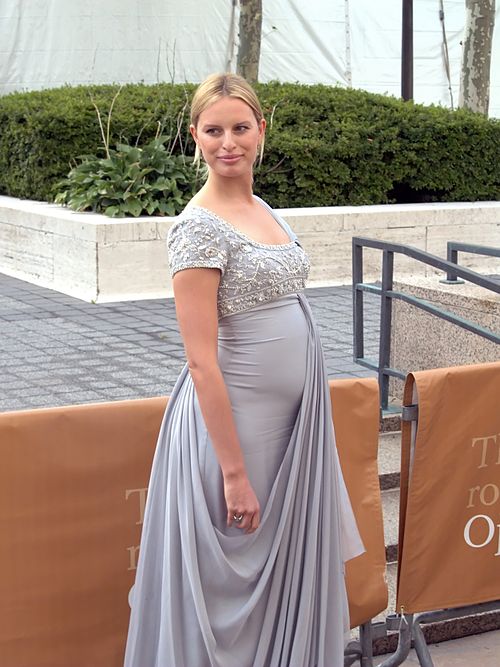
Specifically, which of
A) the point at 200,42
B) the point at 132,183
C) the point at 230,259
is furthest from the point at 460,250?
the point at 200,42

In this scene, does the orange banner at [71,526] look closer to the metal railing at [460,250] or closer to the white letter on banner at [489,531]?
the white letter on banner at [489,531]

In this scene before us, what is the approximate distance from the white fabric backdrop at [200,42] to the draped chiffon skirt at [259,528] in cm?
1637

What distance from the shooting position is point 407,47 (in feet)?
56.3

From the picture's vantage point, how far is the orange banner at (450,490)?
4.05 metres

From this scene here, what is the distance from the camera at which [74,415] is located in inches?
138

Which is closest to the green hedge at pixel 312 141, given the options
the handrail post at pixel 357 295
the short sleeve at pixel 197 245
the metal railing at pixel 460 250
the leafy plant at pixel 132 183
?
the leafy plant at pixel 132 183

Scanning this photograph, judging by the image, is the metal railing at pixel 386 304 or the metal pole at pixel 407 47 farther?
the metal pole at pixel 407 47

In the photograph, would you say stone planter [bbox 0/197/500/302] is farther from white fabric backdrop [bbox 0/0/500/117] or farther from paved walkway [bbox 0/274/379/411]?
white fabric backdrop [bbox 0/0/500/117]

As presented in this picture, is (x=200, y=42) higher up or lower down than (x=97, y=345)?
higher up

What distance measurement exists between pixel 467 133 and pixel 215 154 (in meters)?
10.8

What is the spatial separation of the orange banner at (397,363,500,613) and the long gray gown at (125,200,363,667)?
0.75 meters

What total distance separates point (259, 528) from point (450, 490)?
45.7 inches

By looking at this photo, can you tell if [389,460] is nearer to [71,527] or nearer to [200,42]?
[71,527]

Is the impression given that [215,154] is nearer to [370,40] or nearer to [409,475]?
[409,475]
